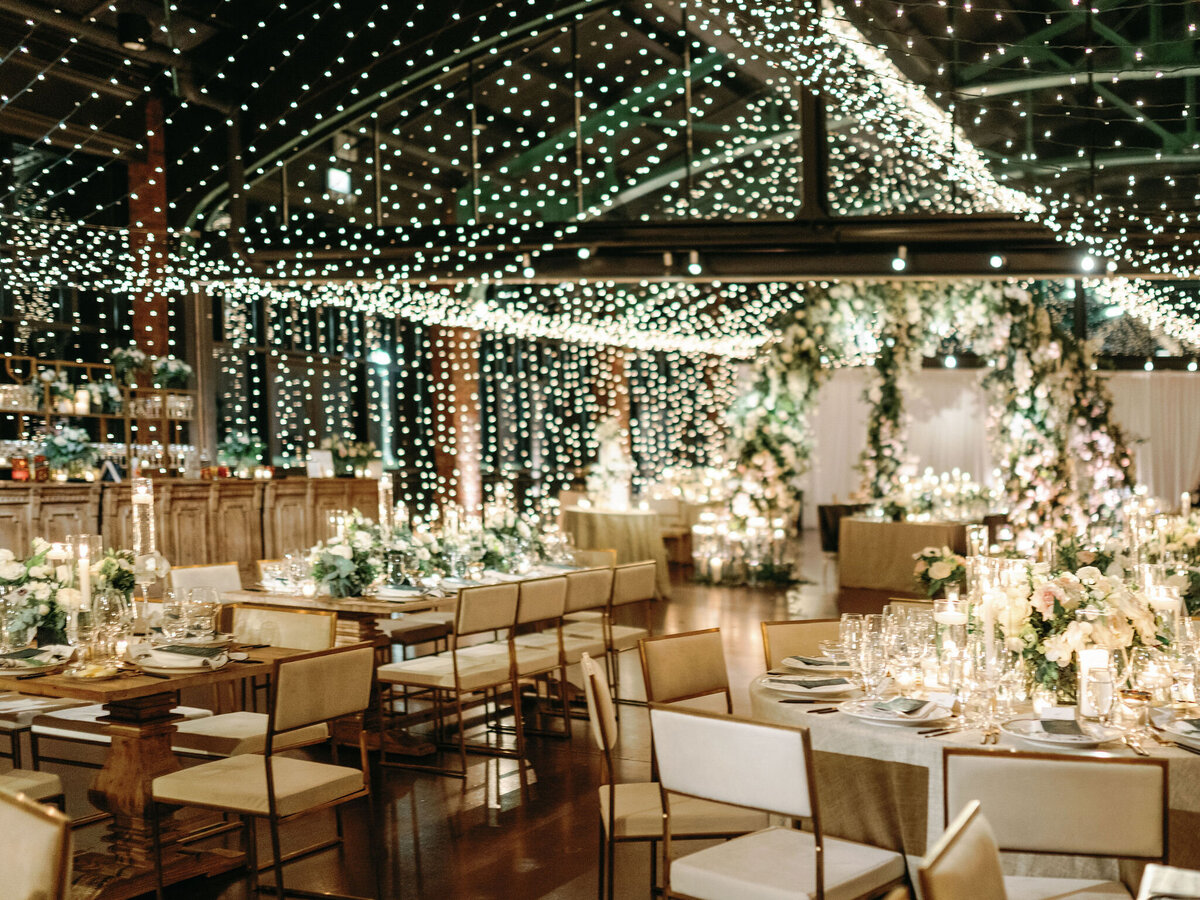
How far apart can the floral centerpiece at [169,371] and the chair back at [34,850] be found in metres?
9.13

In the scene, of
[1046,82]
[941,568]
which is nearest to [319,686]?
[941,568]

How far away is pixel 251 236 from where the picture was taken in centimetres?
1062

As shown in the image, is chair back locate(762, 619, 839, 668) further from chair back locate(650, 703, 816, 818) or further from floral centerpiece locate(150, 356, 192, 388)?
floral centerpiece locate(150, 356, 192, 388)

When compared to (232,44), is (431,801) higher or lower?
lower

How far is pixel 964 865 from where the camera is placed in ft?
6.18

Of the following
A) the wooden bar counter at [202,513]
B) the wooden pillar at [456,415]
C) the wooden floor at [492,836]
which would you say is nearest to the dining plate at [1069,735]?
the wooden floor at [492,836]

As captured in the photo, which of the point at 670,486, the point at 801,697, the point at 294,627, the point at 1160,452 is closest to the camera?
the point at 801,697

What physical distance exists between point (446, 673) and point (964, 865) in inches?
155

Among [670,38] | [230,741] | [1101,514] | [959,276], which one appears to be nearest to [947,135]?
[959,276]

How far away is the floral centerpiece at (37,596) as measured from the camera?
410 centimetres

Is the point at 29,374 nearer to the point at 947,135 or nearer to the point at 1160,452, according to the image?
the point at 947,135

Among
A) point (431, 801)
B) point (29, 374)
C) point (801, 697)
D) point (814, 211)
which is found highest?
point (814, 211)

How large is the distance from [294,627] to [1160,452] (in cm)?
1854

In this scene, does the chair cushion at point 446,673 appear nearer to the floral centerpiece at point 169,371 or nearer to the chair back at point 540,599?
the chair back at point 540,599
